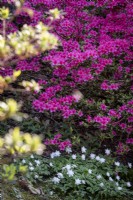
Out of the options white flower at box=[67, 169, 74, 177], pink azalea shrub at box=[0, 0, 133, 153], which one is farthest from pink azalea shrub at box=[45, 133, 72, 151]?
white flower at box=[67, 169, 74, 177]

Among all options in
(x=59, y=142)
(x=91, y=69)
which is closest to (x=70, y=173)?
(x=59, y=142)

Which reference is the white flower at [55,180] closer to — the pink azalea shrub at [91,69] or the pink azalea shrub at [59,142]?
the pink azalea shrub at [59,142]

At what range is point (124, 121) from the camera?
4.39 metres

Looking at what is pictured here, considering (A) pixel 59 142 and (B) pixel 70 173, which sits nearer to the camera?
(B) pixel 70 173

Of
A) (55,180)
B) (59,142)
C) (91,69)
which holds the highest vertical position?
(91,69)

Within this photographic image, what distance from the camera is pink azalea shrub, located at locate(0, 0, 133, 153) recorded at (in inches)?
166

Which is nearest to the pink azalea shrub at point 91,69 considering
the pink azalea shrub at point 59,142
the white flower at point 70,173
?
the pink azalea shrub at point 59,142

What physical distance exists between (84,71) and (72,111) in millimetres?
550

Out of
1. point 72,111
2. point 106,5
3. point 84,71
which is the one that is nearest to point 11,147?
point 72,111

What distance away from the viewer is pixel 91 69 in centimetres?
448

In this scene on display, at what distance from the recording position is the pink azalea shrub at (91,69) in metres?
4.22

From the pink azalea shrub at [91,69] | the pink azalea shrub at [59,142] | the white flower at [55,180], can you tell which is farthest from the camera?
the pink azalea shrub at [91,69]

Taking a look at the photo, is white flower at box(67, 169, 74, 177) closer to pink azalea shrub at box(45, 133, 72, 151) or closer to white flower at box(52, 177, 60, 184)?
white flower at box(52, 177, 60, 184)

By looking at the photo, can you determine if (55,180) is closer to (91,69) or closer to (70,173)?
(70,173)
